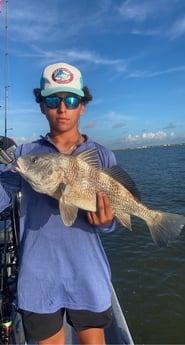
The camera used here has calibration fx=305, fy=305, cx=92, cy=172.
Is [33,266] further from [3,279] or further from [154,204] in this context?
[154,204]

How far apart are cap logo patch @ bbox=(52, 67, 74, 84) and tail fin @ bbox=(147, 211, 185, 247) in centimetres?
171

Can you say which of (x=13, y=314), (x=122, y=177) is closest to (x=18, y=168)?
(x=122, y=177)

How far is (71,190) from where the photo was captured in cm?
296

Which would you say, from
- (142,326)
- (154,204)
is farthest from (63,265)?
(154,204)

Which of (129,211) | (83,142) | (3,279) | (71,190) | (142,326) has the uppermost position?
(83,142)

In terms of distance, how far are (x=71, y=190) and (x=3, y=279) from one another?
238 centimetres

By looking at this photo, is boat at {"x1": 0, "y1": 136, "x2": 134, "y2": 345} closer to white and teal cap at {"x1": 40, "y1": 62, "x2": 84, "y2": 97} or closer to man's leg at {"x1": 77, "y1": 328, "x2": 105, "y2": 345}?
white and teal cap at {"x1": 40, "y1": 62, "x2": 84, "y2": 97}

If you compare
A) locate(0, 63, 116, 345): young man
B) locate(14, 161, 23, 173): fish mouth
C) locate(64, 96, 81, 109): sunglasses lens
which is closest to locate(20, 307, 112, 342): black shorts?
locate(0, 63, 116, 345): young man

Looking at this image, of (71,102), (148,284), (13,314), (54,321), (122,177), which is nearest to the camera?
(54,321)

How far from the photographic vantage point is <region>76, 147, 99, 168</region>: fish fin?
2.95 meters

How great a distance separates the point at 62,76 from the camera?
2.99m

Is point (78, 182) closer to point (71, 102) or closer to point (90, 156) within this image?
point (90, 156)

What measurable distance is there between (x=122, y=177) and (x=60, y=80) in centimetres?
116

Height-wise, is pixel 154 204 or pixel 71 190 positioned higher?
pixel 71 190
